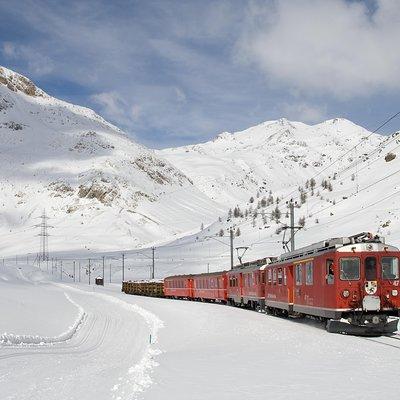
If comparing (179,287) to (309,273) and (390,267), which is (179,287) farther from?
(390,267)

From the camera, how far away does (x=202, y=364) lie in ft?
47.2

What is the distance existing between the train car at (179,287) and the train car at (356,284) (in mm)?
35232

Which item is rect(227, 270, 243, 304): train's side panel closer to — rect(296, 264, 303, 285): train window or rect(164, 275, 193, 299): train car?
rect(164, 275, 193, 299): train car

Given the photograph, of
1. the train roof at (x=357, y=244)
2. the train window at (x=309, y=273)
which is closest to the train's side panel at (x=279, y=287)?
the train window at (x=309, y=273)

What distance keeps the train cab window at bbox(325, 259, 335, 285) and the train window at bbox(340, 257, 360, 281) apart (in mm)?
394

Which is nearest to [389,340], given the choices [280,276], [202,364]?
[202,364]

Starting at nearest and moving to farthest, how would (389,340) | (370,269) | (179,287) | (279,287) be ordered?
(389,340) < (370,269) < (279,287) < (179,287)

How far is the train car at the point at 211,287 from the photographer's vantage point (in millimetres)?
47922

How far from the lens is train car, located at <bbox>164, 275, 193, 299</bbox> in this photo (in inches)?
2307

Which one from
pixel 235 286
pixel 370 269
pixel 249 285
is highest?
pixel 370 269

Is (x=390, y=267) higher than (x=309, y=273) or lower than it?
higher

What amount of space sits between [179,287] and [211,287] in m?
10.8

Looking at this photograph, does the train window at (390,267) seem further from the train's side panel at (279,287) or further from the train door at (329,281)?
the train's side panel at (279,287)

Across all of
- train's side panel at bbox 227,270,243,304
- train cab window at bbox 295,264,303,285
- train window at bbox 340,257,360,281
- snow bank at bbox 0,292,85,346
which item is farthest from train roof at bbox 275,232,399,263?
train's side panel at bbox 227,270,243,304
